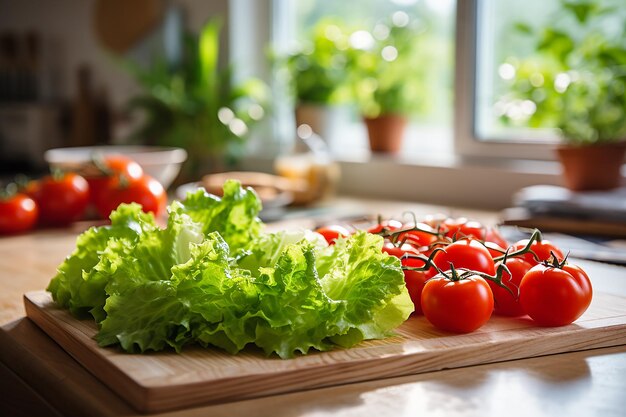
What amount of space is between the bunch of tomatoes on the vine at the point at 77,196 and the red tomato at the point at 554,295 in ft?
3.95

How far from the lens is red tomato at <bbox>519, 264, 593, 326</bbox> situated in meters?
0.98

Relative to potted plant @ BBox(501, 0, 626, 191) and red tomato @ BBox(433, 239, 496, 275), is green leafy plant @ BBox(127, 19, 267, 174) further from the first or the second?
red tomato @ BBox(433, 239, 496, 275)

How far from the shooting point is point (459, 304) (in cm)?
95

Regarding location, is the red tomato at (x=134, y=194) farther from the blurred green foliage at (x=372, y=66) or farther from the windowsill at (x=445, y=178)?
the blurred green foliage at (x=372, y=66)

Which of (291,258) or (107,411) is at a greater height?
(291,258)

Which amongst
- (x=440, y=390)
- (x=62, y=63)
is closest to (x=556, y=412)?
(x=440, y=390)

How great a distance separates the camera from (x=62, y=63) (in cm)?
479

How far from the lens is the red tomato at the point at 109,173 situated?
2137mm

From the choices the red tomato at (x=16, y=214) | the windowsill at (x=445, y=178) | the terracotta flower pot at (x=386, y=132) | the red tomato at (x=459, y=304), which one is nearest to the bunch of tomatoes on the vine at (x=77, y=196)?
the red tomato at (x=16, y=214)

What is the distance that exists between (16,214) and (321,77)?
49.6 inches

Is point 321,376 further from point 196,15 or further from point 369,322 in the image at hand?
point 196,15

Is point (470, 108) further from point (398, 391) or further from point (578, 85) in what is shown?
point (398, 391)

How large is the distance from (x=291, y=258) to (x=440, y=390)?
20cm

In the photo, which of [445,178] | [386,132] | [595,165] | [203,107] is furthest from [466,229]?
[203,107]
